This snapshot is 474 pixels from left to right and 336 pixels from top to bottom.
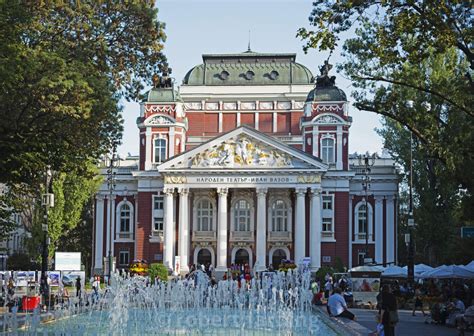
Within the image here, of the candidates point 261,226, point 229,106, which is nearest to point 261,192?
point 261,226

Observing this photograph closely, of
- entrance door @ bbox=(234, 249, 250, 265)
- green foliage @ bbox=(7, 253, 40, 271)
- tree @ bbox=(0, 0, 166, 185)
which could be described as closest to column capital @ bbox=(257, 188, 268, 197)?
entrance door @ bbox=(234, 249, 250, 265)

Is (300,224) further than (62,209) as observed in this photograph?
Yes

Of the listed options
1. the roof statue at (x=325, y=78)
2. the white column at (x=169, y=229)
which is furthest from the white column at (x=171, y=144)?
the roof statue at (x=325, y=78)

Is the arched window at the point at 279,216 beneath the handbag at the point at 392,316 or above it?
above

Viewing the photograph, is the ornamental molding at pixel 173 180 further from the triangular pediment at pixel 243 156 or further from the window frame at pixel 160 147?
the window frame at pixel 160 147

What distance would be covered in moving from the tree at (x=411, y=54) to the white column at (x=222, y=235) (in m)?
38.4

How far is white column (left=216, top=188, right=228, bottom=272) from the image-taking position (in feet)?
224

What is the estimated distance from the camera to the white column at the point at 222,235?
68.2 m

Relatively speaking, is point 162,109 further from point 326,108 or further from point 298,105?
point 326,108

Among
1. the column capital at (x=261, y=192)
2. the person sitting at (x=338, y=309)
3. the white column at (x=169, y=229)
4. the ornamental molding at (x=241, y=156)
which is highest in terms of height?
the ornamental molding at (x=241, y=156)

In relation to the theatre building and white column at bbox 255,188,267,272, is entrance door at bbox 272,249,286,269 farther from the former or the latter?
white column at bbox 255,188,267,272

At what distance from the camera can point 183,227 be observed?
69375mm

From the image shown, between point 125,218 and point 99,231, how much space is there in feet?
8.58

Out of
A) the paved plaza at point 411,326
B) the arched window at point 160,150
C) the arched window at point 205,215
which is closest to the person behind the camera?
the paved plaza at point 411,326
